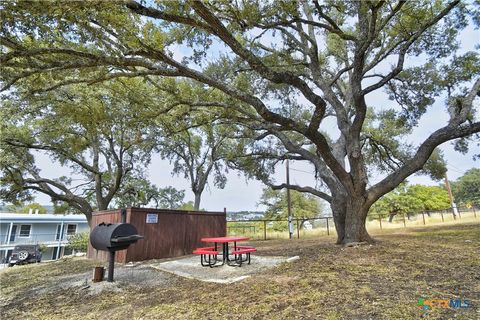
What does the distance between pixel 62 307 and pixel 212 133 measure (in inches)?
547

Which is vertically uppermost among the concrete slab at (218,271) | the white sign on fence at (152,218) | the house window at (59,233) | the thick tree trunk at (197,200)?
the thick tree trunk at (197,200)

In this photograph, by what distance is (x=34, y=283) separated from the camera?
6.52 metres

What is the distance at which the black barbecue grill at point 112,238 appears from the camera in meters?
5.68

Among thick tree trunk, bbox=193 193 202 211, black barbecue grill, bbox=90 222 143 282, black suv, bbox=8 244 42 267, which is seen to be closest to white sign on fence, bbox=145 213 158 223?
black barbecue grill, bbox=90 222 143 282

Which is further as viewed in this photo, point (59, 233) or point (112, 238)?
point (59, 233)

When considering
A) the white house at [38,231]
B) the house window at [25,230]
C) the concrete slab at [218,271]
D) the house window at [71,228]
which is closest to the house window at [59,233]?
the white house at [38,231]

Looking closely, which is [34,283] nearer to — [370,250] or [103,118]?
[103,118]

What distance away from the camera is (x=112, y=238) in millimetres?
5656

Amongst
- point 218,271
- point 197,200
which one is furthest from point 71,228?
point 218,271

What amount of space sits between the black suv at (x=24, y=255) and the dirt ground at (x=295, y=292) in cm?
1102

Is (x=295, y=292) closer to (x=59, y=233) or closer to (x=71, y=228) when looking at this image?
(x=59, y=233)

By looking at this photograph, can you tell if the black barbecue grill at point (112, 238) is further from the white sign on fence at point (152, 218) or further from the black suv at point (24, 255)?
the black suv at point (24, 255)

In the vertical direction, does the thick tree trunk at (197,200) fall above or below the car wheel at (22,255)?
above

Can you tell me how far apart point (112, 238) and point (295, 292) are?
149 inches
